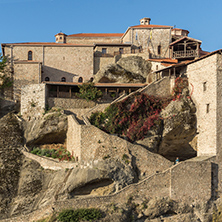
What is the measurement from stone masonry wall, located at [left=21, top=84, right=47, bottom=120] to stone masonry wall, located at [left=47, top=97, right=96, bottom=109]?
1.07 metres

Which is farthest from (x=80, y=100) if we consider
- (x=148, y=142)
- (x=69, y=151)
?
(x=148, y=142)

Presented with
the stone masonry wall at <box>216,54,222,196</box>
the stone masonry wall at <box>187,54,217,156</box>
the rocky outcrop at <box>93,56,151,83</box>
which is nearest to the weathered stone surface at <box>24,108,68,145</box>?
the rocky outcrop at <box>93,56,151,83</box>

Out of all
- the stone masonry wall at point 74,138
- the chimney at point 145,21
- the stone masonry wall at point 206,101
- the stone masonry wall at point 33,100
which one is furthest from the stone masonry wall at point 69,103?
the chimney at point 145,21

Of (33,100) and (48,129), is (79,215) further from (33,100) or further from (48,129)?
(33,100)

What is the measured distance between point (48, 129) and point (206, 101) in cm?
1698

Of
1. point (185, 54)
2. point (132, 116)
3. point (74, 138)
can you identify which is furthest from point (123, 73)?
point (74, 138)

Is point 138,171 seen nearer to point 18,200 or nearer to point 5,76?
point 18,200

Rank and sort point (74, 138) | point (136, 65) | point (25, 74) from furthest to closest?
point (136, 65), point (25, 74), point (74, 138)

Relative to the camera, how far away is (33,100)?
43000 mm

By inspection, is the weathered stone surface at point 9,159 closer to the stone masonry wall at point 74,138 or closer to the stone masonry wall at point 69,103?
the stone masonry wall at point 69,103

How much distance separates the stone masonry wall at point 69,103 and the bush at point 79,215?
1732cm

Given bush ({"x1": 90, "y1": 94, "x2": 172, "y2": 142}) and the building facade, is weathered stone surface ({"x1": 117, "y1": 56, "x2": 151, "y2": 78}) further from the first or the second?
bush ({"x1": 90, "y1": 94, "x2": 172, "y2": 142})

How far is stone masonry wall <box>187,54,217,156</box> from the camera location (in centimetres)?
3647

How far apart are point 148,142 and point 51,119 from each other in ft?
36.0
